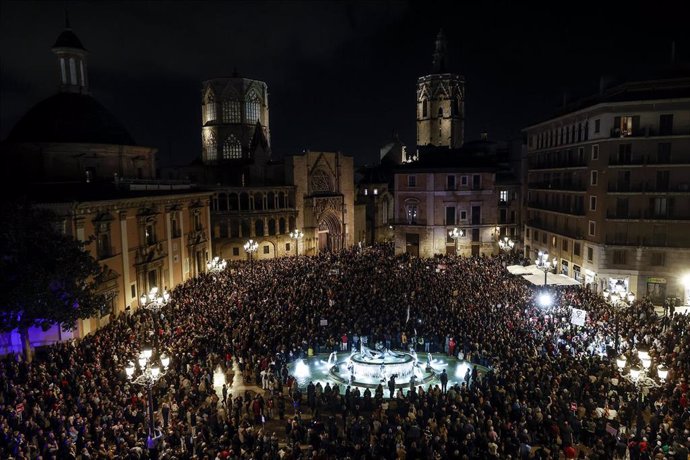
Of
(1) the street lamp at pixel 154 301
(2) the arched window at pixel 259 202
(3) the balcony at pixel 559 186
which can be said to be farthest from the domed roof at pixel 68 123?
(3) the balcony at pixel 559 186

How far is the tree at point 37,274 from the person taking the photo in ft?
63.8

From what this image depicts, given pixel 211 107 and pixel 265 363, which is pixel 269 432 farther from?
pixel 211 107

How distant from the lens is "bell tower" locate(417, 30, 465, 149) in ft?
275

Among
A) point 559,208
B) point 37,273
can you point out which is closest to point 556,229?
point 559,208

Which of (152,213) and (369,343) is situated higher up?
(152,213)

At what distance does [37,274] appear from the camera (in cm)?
1969

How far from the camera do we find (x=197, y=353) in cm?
2056

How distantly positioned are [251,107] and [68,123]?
3021 cm

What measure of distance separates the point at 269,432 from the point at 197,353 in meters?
5.86

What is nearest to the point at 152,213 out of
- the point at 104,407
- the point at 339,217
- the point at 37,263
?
the point at 37,263

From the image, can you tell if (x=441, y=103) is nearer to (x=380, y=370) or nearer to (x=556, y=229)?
(x=556, y=229)

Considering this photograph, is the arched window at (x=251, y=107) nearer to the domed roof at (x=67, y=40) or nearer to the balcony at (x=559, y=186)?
the domed roof at (x=67, y=40)

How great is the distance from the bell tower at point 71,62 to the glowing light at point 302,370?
31.1m

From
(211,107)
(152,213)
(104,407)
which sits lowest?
(104,407)
